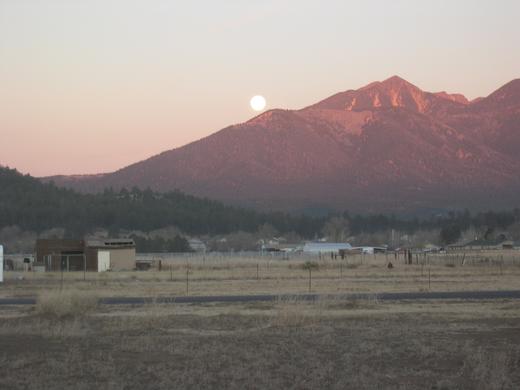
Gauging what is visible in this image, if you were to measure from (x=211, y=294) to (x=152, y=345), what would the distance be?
21763mm

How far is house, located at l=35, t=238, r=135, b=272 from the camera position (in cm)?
7712

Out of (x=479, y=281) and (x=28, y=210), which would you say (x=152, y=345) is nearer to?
(x=479, y=281)

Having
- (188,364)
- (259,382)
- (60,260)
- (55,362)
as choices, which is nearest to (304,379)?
(259,382)

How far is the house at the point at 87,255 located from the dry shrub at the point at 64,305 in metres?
40.8

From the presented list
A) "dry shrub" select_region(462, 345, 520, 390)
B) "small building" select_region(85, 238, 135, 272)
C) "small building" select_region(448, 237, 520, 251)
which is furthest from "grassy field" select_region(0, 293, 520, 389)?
"small building" select_region(448, 237, 520, 251)

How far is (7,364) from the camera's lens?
68.0 feet

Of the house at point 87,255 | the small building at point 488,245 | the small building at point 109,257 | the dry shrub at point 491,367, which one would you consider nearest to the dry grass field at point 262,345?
the dry shrub at point 491,367

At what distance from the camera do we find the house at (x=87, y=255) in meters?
77.1

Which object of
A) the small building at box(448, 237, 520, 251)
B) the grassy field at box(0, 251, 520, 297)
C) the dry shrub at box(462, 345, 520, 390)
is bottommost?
the dry shrub at box(462, 345, 520, 390)

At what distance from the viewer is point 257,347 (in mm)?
23438

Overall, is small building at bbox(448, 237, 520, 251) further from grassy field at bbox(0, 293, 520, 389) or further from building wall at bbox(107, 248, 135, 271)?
grassy field at bbox(0, 293, 520, 389)

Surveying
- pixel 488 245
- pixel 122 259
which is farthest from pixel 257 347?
pixel 488 245

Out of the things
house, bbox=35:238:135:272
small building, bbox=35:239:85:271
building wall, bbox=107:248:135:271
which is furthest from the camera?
small building, bbox=35:239:85:271

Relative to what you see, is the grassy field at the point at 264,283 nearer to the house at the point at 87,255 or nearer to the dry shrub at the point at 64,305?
the dry shrub at the point at 64,305
